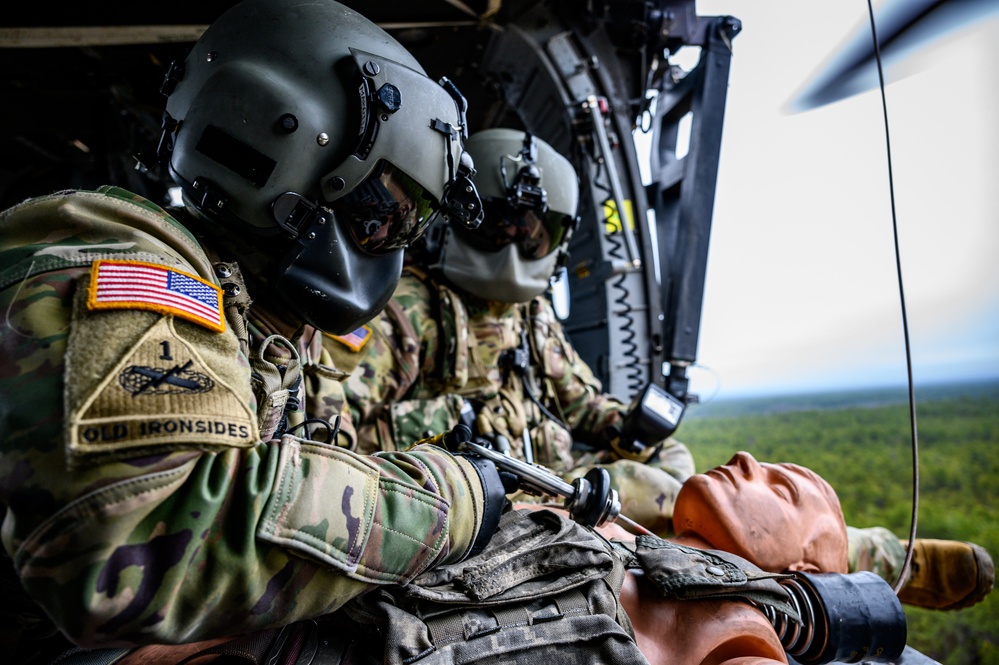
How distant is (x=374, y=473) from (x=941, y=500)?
9.35ft

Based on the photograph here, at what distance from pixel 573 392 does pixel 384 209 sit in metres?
1.83

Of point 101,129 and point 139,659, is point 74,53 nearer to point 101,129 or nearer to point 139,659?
point 101,129

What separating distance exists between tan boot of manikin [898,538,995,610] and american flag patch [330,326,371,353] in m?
1.69

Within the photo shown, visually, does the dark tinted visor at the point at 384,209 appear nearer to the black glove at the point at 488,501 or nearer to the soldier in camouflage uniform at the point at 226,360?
the soldier in camouflage uniform at the point at 226,360

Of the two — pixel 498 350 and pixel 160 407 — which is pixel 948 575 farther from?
pixel 160 407

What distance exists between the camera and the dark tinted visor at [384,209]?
1.18 meters

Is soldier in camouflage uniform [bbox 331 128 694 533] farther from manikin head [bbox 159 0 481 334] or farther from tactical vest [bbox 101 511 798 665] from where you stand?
tactical vest [bbox 101 511 798 665]

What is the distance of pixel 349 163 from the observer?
115 cm

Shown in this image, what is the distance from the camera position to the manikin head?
109cm

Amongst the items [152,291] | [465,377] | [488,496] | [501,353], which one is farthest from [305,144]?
[501,353]

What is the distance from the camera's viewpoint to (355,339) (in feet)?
6.17

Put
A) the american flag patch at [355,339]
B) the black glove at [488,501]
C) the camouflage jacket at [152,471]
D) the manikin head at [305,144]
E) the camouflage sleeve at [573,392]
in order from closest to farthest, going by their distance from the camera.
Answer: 1. the camouflage jacket at [152,471]
2. the black glove at [488,501]
3. the manikin head at [305,144]
4. the american flag patch at [355,339]
5. the camouflage sleeve at [573,392]

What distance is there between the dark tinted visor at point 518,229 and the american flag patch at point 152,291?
168 cm

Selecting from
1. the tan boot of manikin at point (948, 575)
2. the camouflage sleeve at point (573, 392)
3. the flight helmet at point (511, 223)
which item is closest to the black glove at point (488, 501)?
the tan boot of manikin at point (948, 575)
